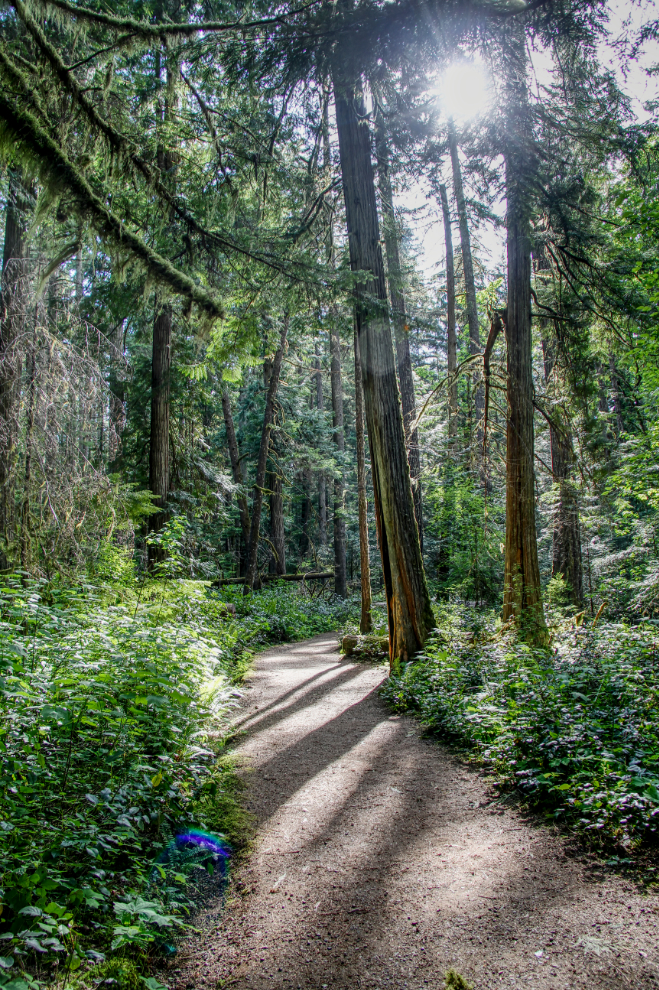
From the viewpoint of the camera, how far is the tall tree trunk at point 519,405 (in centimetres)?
755

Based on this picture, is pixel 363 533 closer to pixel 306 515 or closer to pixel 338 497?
pixel 338 497

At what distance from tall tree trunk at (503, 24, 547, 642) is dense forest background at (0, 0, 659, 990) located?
45 mm

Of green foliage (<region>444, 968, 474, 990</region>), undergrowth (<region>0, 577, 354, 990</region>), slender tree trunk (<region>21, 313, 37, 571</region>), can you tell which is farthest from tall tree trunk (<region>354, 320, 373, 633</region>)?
green foliage (<region>444, 968, 474, 990</region>)

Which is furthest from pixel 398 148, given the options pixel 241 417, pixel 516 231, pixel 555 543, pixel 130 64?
pixel 241 417

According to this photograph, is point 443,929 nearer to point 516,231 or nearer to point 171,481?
point 516,231

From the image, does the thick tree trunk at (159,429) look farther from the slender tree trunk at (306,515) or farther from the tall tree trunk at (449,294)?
the slender tree trunk at (306,515)

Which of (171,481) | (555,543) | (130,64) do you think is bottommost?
(555,543)

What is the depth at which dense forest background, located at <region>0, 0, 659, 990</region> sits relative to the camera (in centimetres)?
328

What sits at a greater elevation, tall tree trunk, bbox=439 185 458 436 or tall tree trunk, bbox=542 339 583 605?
tall tree trunk, bbox=439 185 458 436

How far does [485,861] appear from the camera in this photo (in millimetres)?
3037

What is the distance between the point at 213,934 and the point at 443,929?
43.9 inches

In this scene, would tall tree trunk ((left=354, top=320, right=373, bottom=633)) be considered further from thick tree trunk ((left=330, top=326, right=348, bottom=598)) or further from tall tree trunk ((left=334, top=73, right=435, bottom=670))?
thick tree trunk ((left=330, top=326, right=348, bottom=598))

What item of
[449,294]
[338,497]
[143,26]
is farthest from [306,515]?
[143,26]

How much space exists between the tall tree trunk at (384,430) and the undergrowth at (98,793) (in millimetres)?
3342
